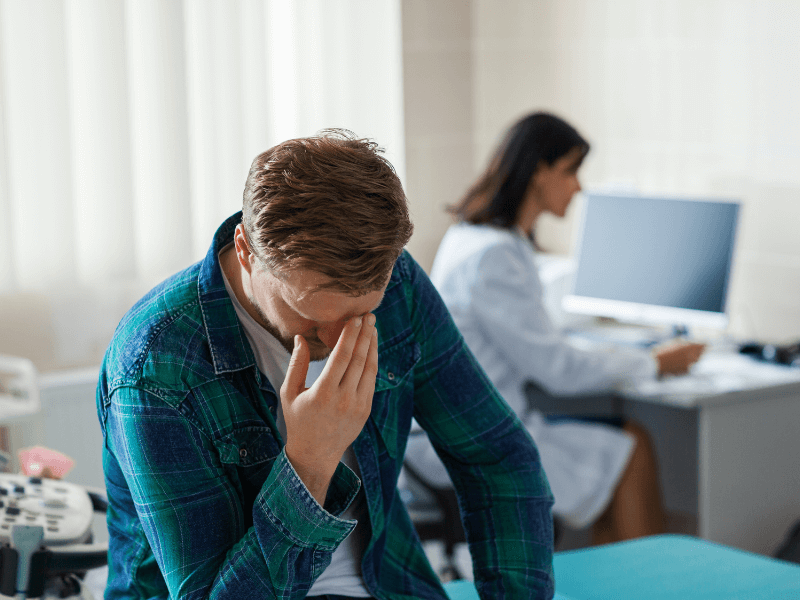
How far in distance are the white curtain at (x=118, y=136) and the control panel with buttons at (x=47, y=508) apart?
5.16ft

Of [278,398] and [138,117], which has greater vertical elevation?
[138,117]

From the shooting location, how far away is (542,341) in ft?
7.85

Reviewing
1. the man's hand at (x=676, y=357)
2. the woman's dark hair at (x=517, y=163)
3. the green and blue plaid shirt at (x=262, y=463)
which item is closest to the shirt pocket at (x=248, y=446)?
the green and blue plaid shirt at (x=262, y=463)

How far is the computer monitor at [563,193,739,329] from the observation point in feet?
8.91

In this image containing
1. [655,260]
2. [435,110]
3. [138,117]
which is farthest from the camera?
[435,110]

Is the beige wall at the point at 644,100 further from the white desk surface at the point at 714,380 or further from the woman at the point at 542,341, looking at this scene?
the woman at the point at 542,341

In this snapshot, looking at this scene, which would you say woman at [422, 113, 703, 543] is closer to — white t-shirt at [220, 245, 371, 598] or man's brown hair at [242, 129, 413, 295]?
white t-shirt at [220, 245, 371, 598]

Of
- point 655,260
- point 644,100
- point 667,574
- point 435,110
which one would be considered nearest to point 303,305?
point 667,574

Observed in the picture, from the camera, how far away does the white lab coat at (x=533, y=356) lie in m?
2.37

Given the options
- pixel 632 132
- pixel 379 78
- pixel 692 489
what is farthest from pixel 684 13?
pixel 692 489

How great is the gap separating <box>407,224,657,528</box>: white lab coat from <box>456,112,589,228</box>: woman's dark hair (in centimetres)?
6

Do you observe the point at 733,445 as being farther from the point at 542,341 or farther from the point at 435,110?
the point at 435,110

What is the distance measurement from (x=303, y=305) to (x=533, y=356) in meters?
1.49

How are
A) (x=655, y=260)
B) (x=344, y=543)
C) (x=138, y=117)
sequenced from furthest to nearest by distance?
(x=138, y=117) → (x=655, y=260) → (x=344, y=543)
